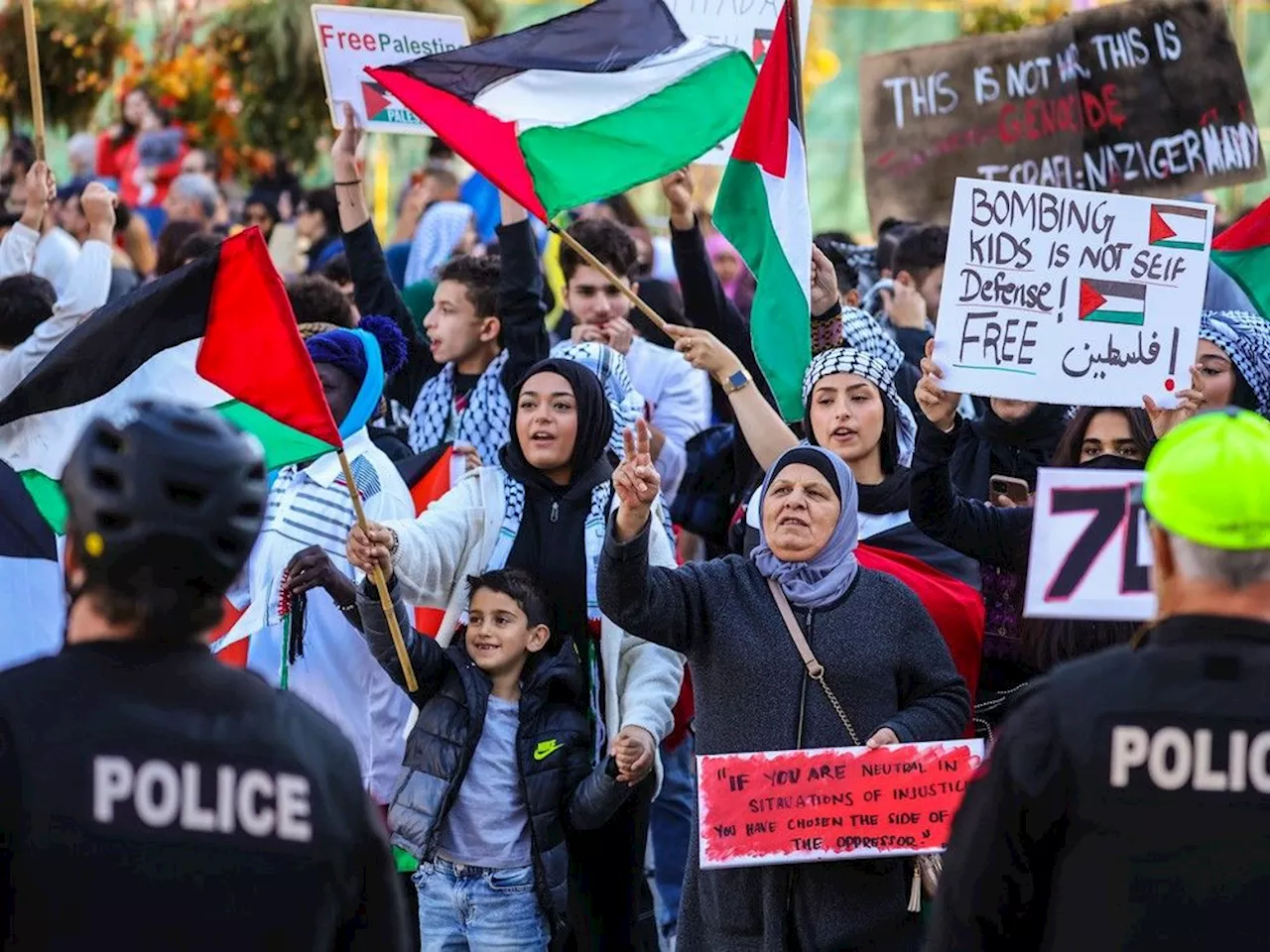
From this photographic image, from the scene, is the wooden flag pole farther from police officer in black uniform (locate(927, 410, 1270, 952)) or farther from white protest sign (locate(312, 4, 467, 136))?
police officer in black uniform (locate(927, 410, 1270, 952))

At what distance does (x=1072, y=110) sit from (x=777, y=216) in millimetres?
2588

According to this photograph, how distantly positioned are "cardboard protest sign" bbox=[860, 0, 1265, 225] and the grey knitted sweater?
3.71 meters

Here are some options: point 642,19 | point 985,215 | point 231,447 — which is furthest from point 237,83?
point 231,447

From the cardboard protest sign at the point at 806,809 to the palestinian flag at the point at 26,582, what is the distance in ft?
5.04

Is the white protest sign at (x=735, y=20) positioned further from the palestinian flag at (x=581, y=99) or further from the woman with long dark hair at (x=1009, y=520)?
the woman with long dark hair at (x=1009, y=520)

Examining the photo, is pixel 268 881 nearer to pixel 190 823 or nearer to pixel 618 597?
pixel 190 823

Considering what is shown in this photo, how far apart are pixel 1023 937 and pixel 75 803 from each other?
4.39 feet

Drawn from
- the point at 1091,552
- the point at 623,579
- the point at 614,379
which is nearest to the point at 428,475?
the point at 614,379

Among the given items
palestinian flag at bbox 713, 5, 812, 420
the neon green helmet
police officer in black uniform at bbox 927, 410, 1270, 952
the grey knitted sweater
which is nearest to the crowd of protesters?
the grey knitted sweater

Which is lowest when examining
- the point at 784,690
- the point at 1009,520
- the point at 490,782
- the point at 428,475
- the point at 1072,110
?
the point at 490,782

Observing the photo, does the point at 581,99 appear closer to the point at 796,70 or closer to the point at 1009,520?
the point at 796,70

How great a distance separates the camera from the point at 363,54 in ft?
29.3

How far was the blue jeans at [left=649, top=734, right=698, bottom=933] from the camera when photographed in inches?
304

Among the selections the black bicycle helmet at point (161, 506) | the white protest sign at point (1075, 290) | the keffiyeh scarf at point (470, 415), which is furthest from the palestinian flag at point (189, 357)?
the black bicycle helmet at point (161, 506)
